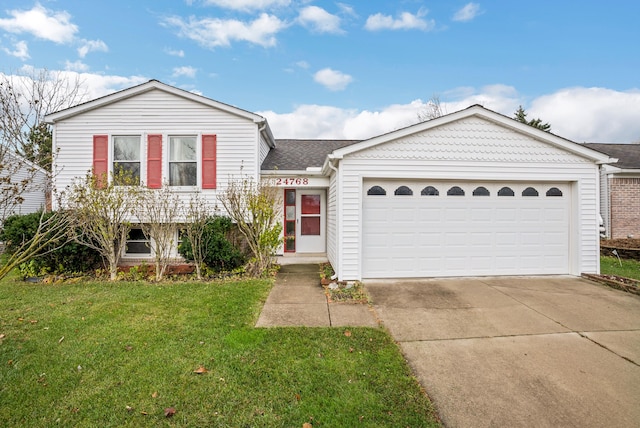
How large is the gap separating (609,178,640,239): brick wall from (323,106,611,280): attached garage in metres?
7.64

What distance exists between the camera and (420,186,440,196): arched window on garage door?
7.14 m

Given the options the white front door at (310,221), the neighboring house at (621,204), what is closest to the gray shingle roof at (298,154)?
the white front door at (310,221)

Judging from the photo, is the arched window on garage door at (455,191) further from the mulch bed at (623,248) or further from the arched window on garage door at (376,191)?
the mulch bed at (623,248)

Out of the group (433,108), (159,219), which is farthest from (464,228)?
(433,108)

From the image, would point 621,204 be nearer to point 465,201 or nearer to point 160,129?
point 465,201

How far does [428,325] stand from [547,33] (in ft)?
38.6

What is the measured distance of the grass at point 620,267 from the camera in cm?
748

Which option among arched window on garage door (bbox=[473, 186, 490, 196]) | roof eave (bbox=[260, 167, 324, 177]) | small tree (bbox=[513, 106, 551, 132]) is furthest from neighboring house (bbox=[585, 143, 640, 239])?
small tree (bbox=[513, 106, 551, 132])

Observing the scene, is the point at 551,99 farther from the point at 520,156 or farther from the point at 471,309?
the point at 471,309

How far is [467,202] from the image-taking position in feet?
23.7

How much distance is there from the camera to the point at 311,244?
393 inches

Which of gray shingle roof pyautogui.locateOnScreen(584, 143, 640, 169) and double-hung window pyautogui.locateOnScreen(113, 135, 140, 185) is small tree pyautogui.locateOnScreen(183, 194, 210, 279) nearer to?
double-hung window pyautogui.locateOnScreen(113, 135, 140, 185)

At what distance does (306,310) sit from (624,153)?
59.1 feet

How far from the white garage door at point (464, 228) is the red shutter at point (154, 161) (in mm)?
5977
